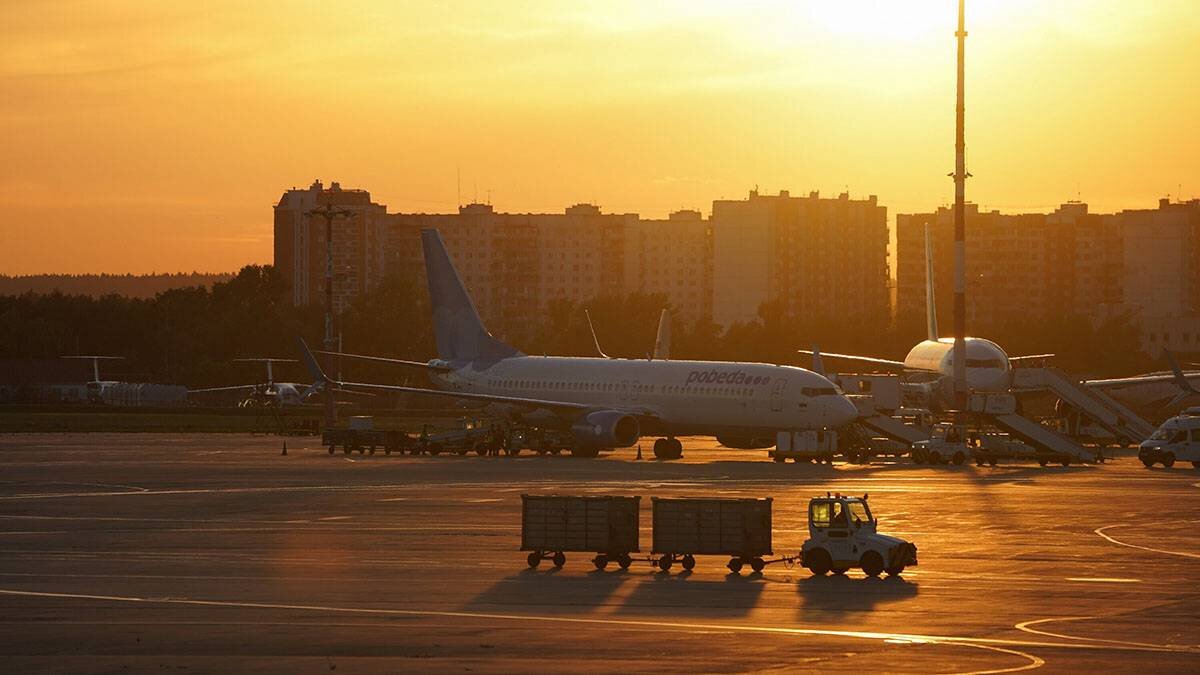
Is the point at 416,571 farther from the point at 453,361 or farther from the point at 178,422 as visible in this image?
the point at 178,422

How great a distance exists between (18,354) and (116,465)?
13649cm

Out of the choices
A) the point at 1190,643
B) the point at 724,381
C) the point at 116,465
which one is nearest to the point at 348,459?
the point at 116,465

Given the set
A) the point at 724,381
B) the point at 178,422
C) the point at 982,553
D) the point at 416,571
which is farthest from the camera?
the point at 178,422

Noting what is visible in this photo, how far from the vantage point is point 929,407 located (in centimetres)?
9562

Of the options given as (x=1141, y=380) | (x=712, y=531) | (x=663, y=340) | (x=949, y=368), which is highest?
(x=663, y=340)

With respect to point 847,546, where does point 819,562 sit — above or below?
below

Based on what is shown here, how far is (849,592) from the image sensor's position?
30.5m

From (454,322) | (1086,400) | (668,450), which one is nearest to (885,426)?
(668,450)

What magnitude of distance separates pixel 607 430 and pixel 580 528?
4123cm

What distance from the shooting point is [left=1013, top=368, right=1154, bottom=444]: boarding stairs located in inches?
3291

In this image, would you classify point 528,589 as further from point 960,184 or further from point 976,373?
point 976,373

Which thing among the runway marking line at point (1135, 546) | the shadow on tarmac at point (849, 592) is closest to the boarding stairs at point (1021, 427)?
the runway marking line at point (1135, 546)

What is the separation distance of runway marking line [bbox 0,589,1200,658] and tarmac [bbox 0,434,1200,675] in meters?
0.08

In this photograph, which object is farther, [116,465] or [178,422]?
[178,422]
